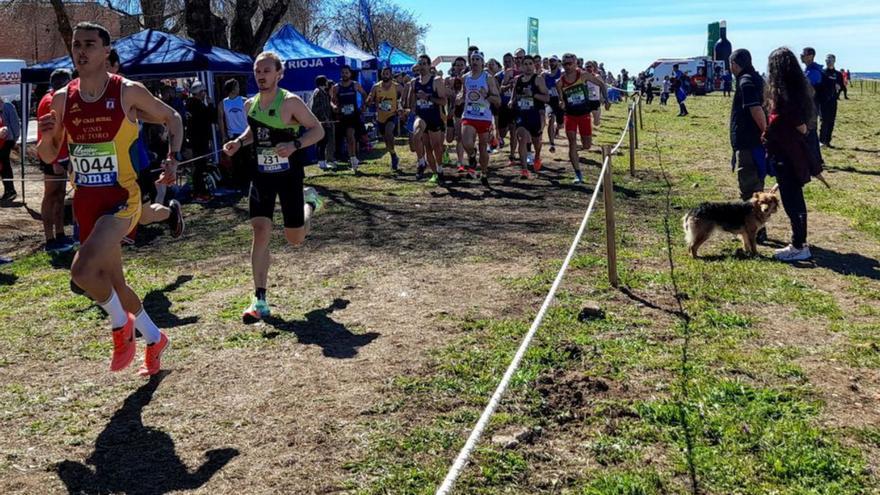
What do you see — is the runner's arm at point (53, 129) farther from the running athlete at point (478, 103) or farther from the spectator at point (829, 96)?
the spectator at point (829, 96)

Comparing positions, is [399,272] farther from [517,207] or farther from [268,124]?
[517,207]

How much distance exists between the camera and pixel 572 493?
339 cm

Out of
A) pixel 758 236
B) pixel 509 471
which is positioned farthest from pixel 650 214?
pixel 509 471

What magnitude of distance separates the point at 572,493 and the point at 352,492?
99cm

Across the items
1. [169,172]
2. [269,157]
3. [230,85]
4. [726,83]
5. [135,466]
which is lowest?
[135,466]

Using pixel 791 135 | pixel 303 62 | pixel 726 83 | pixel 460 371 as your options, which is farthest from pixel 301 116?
pixel 726 83

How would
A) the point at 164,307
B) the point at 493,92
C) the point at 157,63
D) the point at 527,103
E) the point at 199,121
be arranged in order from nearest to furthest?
the point at 164,307, the point at 493,92, the point at 527,103, the point at 199,121, the point at 157,63

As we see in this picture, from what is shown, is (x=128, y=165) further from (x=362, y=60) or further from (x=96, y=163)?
(x=362, y=60)

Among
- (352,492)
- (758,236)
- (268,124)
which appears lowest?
(352,492)

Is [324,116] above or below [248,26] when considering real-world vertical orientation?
below

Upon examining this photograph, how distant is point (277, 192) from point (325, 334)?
1.26 m

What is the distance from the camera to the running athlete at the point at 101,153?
182 inches

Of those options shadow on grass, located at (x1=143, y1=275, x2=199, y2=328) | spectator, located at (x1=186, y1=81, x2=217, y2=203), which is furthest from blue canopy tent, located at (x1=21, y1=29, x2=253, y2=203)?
shadow on grass, located at (x1=143, y1=275, x2=199, y2=328)

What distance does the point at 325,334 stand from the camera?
5.73 m
